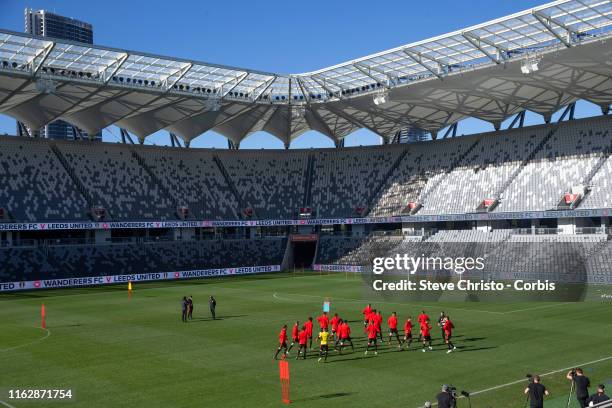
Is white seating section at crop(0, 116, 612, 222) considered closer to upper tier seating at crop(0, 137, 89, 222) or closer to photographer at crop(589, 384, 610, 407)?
upper tier seating at crop(0, 137, 89, 222)

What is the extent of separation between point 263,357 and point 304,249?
52.0 m

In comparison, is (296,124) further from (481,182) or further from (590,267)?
(590,267)

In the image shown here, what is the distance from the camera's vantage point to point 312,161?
79938mm

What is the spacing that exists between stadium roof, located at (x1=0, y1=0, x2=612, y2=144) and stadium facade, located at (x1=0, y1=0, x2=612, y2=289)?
203 mm

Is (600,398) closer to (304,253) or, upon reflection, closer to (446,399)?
(446,399)

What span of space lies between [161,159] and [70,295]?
26835 millimetres

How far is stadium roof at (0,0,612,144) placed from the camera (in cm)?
4484

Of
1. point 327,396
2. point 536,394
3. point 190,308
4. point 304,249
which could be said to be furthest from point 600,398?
point 304,249

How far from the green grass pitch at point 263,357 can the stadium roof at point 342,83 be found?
18.5 m

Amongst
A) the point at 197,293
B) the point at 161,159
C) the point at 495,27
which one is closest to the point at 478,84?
the point at 495,27

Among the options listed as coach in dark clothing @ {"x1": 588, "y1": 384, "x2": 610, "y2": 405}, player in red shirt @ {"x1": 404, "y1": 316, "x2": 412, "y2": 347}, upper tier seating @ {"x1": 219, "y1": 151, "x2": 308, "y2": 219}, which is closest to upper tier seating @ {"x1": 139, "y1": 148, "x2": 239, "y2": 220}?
upper tier seating @ {"x1": 219, "y1": 151, "x2": 308, "y2": 219}

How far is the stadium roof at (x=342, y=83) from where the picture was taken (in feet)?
147

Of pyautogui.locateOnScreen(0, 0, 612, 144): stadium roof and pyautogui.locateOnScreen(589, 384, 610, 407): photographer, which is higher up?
pyautogui.locateOnScreen(0, 0, 612, 144): stadium roof

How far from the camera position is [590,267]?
49344 mm
